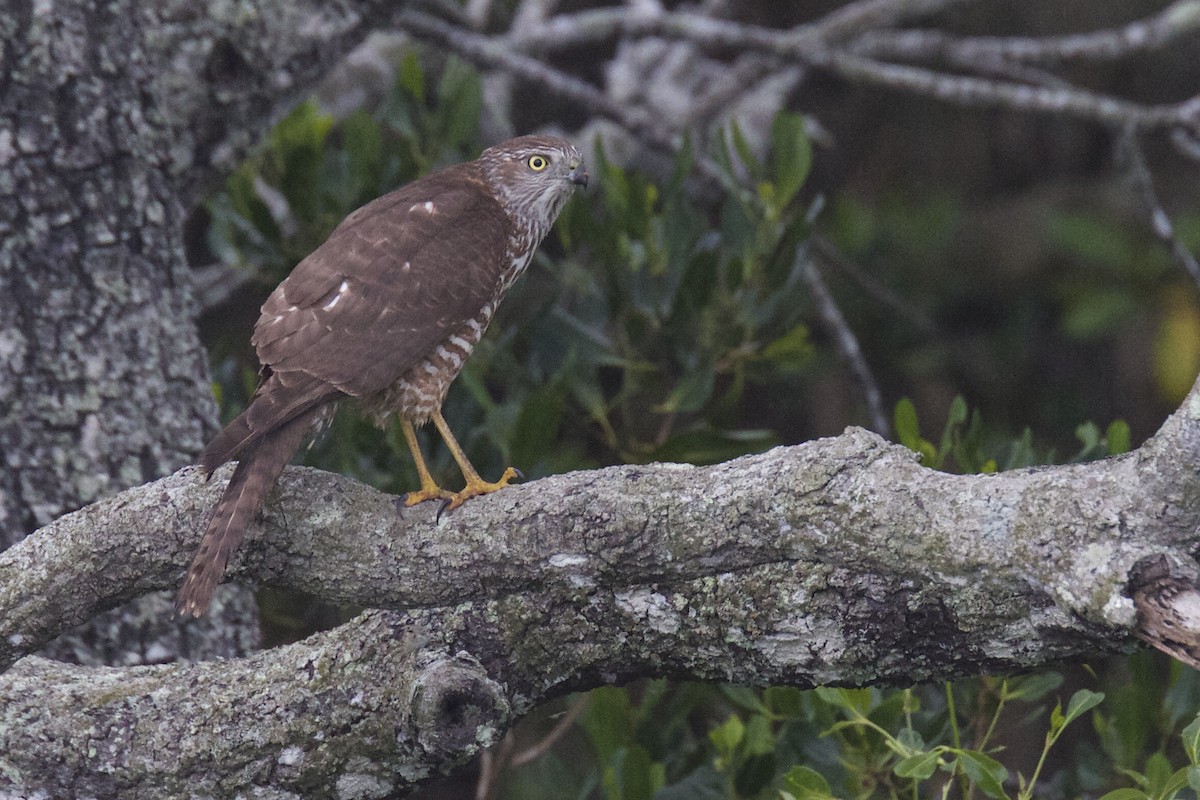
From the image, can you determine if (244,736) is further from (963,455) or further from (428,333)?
(963,455)

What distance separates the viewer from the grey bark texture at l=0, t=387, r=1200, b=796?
1.91m

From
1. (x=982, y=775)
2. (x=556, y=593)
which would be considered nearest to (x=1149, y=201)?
(x=982, y=775)

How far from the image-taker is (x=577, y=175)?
3.65m

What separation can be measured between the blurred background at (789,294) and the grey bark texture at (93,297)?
659 mm

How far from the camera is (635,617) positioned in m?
2.19

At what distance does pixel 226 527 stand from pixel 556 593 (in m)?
0.58

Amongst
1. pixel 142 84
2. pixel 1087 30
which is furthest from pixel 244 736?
pixel 1087 30

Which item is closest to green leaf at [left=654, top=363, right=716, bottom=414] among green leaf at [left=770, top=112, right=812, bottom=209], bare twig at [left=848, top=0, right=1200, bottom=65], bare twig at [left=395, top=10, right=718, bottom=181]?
green leaf at [left=770, top=112, right=812, bottom=209]

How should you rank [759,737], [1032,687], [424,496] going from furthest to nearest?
[759,737] → [1032,687] → [424,496]

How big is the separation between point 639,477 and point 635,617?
0.73 ft

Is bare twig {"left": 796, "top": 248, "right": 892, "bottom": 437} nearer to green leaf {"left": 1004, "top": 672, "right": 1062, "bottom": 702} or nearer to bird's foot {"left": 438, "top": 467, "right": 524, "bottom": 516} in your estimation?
green leaf {"left": 1004, "top": 672, "right": 1062, "bottom": 702}

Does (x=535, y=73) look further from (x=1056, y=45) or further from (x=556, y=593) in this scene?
(x=556, y=593)

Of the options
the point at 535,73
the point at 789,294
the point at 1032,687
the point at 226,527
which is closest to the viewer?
the point at 226,527

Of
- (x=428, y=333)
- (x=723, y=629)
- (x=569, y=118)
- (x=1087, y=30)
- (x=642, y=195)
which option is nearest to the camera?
(x=723, y=629)
